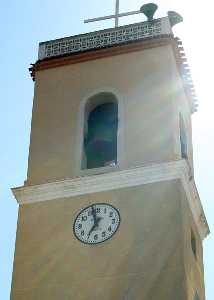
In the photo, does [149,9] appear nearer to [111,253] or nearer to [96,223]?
[96,223]

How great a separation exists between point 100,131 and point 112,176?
2.01 metres

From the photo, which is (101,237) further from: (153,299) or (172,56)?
(172,56)

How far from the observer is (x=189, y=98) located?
23266 mm

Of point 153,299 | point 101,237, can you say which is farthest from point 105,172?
point 153,299

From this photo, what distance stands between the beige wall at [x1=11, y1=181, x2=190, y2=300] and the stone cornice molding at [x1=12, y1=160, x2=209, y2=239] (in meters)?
0.13

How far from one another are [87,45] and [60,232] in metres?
5.00

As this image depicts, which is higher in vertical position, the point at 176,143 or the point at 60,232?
the point at 176,143

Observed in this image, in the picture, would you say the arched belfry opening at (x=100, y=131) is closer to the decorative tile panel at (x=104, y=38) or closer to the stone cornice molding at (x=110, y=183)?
the stone cornice molding at (x=110, y=183)

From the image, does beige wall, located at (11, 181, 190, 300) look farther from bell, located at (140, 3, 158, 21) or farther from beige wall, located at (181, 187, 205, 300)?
bell, located at (140, 3, 158, 21)

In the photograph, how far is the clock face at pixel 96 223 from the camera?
19.3 metres

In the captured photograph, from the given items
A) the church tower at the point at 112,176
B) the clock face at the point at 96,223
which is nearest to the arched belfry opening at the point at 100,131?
the church tower at the point at 112,176

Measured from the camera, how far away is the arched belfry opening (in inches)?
827

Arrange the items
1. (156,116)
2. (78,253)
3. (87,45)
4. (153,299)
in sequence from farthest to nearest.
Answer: (87,45), (156,116), (78,253), (153,299)

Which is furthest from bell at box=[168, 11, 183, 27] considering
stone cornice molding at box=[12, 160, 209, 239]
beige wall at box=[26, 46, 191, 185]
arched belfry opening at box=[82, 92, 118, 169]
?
stone cornice molding at box=[12, 160, 209, 239]
